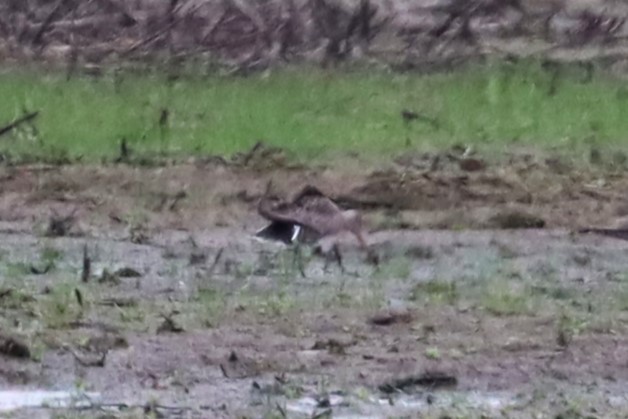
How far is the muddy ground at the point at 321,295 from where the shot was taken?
94.0 inches

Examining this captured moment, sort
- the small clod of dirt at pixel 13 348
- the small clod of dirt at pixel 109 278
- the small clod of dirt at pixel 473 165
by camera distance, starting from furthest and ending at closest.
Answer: the small clod of dirt at pixel 473 165, the small clod of dirt at pixel 109 278, the small clod of dirt at pixel 13 348

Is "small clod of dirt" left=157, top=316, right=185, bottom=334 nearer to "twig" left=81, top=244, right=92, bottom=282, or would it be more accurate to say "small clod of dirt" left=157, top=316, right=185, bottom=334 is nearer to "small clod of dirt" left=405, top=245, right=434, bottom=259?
"twig" left=81, top=244, right=92, bottom=282

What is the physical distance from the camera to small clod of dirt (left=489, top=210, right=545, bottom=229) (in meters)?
2.91

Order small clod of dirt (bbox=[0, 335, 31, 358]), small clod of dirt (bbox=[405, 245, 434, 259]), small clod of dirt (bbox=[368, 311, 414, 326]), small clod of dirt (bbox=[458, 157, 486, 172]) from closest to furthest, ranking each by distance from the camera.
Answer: small clod of dirt (bbox=[0, 335, 31, 358]) → small clod of dirt (bbox=[368, 311, 414, 326]) → small clod of dirt (bbox=[405, 245, 434, 259]) → small clod of dirt (bbox=[458, 157, 486, 172])

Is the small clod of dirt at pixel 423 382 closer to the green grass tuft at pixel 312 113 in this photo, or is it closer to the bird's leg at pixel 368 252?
the bird's leg at pixel 368 252

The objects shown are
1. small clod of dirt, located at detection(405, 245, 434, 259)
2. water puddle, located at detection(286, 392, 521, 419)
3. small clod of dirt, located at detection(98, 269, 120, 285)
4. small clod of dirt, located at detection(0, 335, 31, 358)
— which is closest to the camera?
water puddle, located at detection(286, 392, 521, 419)

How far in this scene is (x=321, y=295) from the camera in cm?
265

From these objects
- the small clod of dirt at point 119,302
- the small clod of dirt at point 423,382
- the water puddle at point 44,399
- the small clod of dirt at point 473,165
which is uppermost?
the small clod of dirt at point 473,165

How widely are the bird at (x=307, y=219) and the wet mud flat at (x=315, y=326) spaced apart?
0.04m

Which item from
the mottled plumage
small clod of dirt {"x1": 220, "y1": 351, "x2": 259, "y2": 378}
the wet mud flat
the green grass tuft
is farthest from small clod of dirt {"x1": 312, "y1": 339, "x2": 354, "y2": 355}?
the green grass tuft

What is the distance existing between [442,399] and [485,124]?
820 millimetres

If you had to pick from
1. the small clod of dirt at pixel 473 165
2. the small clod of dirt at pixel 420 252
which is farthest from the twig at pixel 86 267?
the small clod of dirt at pixel 473 165

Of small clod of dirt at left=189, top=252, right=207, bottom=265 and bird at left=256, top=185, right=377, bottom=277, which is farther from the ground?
bird at left=256, top=185, right=377, bottom=277

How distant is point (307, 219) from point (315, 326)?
14.4 inches
